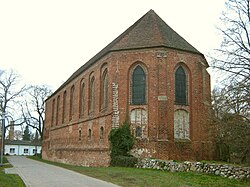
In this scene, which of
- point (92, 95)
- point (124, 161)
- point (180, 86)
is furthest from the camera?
point (92, 95)

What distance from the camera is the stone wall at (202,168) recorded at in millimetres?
15783

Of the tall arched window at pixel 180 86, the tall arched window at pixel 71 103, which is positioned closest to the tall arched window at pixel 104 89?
the tall arched window at pixel 180 86

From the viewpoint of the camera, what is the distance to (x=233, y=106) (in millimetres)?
16125

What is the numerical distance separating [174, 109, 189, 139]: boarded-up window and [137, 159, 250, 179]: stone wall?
4593 millimetres

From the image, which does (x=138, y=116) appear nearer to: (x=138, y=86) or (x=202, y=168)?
(x=138, y=86)

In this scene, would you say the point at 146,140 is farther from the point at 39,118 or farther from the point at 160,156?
the point at 39,118

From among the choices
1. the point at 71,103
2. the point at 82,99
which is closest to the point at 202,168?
the point at 82,99

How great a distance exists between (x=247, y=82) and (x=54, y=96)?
37262 mm

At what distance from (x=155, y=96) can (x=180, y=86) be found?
2.68 meters

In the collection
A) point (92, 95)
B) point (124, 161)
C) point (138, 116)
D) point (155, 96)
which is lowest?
point (124, 161)

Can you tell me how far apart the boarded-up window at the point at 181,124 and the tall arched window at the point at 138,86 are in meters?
2.91

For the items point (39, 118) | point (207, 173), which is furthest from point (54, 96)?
point (207, 173)

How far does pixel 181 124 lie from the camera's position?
85.6 feet

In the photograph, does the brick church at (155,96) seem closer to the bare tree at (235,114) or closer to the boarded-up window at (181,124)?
the boarded-up window at (181,124)
